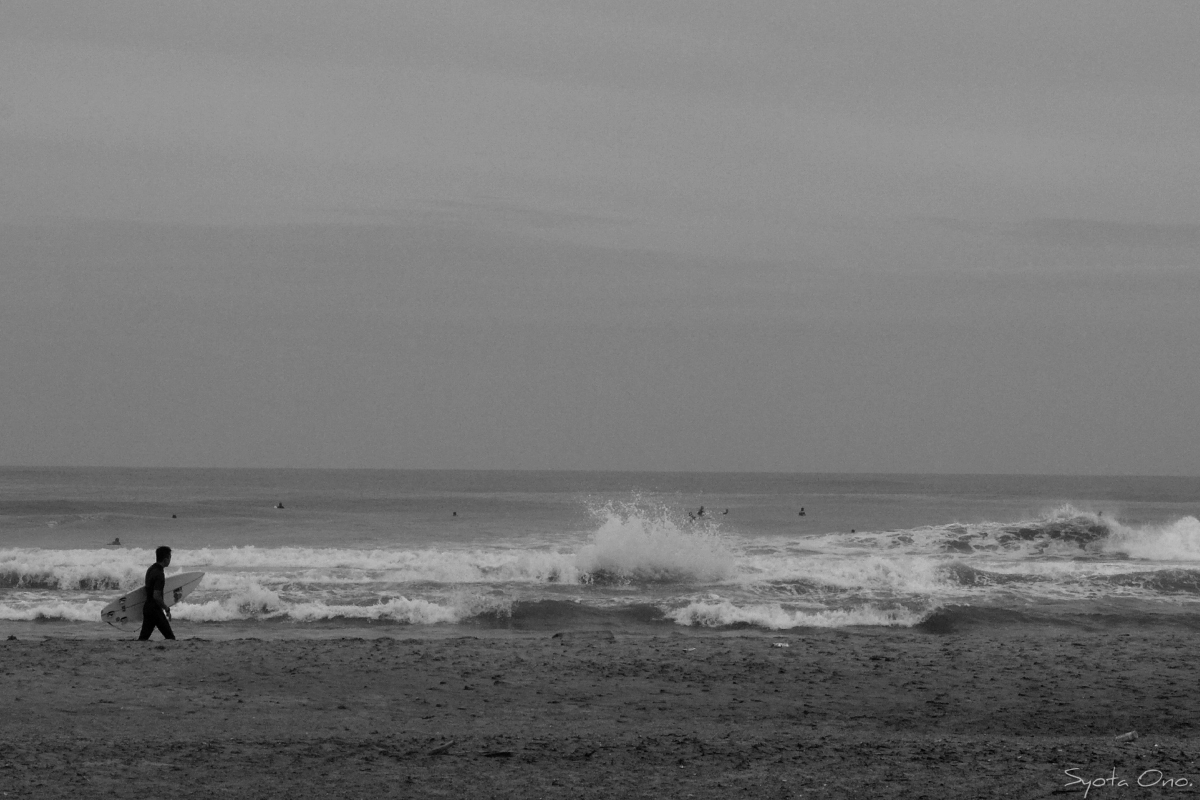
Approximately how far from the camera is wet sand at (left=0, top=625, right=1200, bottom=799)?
745 centimetres

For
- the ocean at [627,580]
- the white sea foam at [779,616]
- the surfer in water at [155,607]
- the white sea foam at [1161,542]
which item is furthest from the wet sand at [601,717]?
the white sea foam at [1161,542]

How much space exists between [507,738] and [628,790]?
1.71m

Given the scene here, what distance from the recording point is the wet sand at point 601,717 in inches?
293

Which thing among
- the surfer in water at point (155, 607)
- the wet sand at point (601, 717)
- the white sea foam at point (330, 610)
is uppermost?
the surfer in water at point (155, 607)

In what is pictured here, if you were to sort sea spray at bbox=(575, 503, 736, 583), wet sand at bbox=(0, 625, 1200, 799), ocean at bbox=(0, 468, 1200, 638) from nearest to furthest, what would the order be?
1. wet sand at bbox=(0, 625, 1200, 799)
2. ocean at bbox=(0, 468, 1200, 638)
3. sea spray at bbox=(575, 503, 736, 583)

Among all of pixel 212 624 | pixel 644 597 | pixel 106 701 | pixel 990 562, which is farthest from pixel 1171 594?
pixel 106 701

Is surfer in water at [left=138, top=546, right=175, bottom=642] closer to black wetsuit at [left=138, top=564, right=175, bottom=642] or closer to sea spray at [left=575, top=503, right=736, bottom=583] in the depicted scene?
black wetsuit at [left=138, top=564, right=175, bottom=642]

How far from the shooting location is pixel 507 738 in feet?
28.8

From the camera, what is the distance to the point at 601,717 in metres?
9.96

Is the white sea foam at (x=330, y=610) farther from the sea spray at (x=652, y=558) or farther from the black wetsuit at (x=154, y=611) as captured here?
the sea spray at (x=652, y=558)

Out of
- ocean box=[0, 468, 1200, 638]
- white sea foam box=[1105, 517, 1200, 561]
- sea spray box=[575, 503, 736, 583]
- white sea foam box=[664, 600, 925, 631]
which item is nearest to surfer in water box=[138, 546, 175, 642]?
ocean box=[0, 468, 1200, 638]

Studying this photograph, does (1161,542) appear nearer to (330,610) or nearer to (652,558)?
(652,558)

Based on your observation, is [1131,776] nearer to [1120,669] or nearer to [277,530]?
[1120,669]

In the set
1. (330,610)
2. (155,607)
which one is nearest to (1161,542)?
(330,610)
